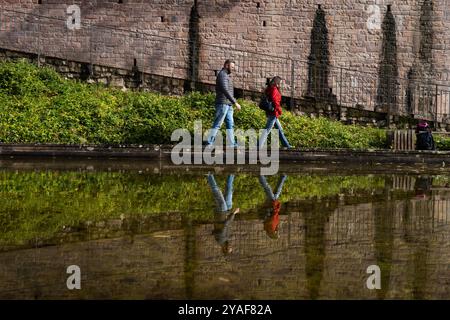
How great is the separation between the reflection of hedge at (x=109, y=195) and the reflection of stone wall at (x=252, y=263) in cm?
72

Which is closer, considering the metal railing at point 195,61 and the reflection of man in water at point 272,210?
the reflection of man in water at point 272,210

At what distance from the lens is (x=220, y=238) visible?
5.87 m

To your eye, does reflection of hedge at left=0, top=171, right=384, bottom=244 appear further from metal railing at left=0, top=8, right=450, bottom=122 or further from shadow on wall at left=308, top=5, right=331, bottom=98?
shadow on wall at left=308, top=5, right=331, bottom=98

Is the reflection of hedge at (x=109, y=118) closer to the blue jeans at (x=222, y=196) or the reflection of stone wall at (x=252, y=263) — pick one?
the blue jeans at (x=222, y=196)

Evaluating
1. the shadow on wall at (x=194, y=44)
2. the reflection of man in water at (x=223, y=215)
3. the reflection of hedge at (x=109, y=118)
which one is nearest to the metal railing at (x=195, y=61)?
the shadow on wall at (x=194, y=44)

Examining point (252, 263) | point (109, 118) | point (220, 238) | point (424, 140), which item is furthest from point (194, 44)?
point (252, 263)

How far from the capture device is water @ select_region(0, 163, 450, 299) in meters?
4.46

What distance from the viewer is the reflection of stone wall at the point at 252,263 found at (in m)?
4.36

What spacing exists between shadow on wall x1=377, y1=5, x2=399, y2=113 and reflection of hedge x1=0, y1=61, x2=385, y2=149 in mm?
3206

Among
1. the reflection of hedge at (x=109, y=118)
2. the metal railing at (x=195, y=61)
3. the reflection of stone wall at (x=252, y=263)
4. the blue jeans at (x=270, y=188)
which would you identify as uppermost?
the metal railing at (x=195, y=61)

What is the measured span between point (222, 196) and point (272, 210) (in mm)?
1036

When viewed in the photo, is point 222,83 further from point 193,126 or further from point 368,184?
point 368,184

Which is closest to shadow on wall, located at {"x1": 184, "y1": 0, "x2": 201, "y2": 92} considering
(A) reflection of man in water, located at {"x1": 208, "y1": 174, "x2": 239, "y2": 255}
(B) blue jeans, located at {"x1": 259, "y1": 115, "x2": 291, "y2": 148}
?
(B) blue jeans, located at {"x1": 259, "y1": 115, "x2": 291, "y2": 148}

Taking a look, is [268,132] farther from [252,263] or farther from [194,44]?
[252,263]
